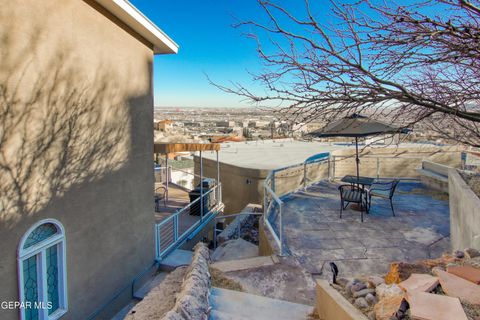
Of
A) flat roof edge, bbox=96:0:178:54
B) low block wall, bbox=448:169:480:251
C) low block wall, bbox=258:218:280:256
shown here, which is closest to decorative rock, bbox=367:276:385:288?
low block wall, bbox=448:169:480:251

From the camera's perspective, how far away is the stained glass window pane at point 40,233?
3535mm

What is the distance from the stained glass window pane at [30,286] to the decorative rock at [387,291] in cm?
378

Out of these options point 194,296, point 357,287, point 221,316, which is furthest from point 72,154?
point 357,287

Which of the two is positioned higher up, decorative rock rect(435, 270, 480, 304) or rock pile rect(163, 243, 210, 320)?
decorative rock rect(435, 270, 480, 304)

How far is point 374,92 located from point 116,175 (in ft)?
13.6

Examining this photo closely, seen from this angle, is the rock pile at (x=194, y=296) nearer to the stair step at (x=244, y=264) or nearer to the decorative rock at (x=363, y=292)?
the stair step at (x=244, y=264)

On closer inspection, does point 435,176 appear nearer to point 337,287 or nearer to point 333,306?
point 337,287

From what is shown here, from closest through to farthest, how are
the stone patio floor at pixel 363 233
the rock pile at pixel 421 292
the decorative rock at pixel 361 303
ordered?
1. the rock pile at pixel 421 292
2. the decorative rock at pixel 361 303
3. the stone patio floor at pixel 363 233

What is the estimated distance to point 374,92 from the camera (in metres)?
2.55

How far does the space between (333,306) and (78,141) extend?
3.76 metres

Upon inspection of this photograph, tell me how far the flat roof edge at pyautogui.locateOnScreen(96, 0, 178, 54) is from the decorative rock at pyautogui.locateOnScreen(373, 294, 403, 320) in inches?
196

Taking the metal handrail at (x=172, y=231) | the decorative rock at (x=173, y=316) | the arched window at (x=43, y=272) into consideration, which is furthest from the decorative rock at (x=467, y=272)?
the metal handrail at (x=172, y=231)

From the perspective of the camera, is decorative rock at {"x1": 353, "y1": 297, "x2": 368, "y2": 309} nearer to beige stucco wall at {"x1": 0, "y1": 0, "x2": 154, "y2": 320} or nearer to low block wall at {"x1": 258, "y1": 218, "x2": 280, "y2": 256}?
low block wall at {"x1": 258, "y1": 218, "x2": 280, "y2": 256}

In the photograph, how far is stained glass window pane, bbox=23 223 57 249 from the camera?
139 inches
